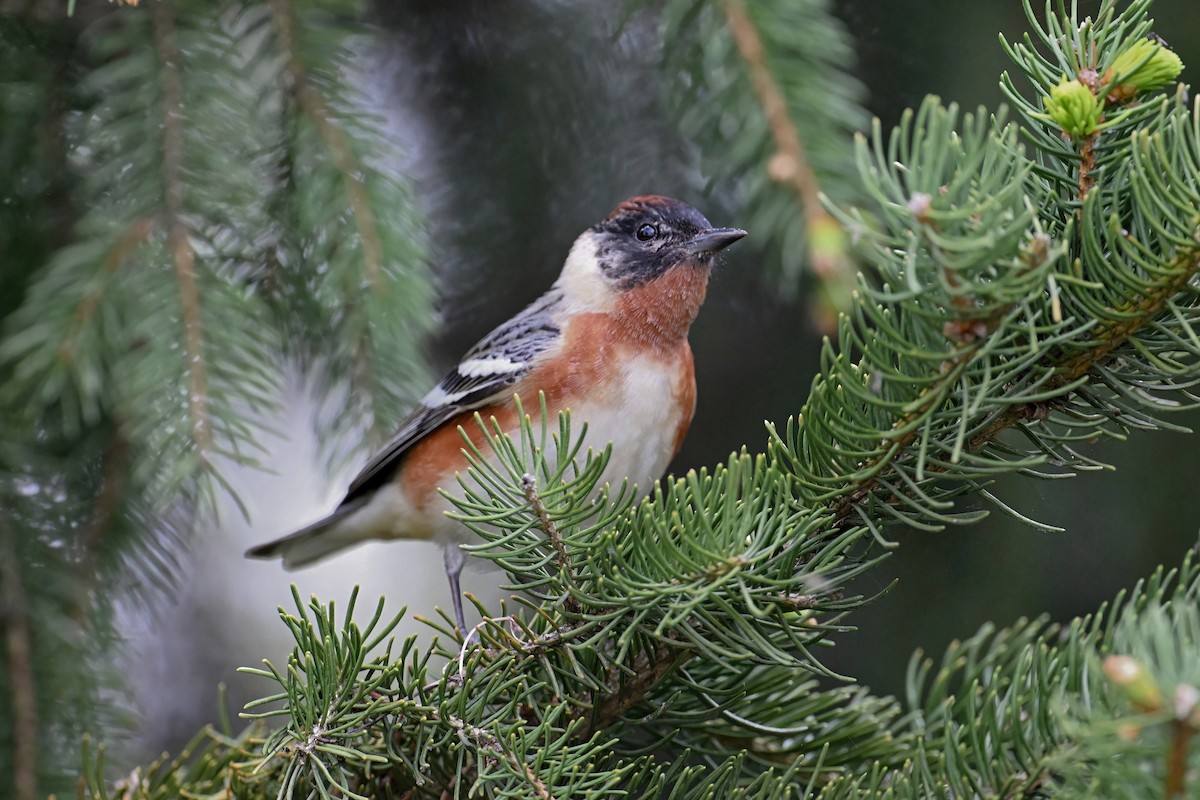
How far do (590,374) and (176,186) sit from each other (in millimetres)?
1175

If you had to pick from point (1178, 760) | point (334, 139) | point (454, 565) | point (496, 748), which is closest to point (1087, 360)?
point (1178, 760)

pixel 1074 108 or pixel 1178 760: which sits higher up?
pixel 1074 108

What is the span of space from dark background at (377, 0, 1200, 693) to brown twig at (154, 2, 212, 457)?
95 cm

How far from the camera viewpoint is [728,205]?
3.59 m

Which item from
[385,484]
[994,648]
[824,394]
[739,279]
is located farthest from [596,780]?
[739,279]

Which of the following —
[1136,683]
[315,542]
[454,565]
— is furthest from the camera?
[315,542]

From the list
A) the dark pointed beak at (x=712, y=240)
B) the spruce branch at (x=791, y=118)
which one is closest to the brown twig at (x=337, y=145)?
the spruce branch at (x=791, y=118)

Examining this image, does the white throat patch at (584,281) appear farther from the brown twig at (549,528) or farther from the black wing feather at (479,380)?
the brown twig at (549,528)

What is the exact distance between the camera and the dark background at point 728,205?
3170 millimetres

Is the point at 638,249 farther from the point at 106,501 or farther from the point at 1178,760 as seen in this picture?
the point at 1178,760

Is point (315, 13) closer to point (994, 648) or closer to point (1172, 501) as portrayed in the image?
point (994, 648)

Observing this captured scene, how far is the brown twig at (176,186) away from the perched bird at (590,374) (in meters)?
0.75

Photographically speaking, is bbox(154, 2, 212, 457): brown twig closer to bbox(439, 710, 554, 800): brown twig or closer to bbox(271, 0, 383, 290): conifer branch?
bbox(271, 0, 383, 290): conifer branch

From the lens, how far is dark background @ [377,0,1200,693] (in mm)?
3170
